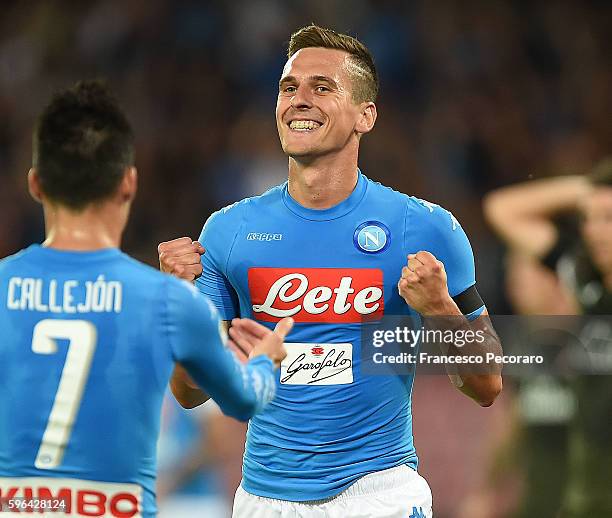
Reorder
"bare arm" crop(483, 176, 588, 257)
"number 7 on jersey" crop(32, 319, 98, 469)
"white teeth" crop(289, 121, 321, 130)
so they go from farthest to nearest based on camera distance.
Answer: "bare arm" crop(483, 176, 588, 257) < "white teeth" crop(289, 121, 321, 130) < "number 7 on jersey" crop(32, 319, 98, 469)

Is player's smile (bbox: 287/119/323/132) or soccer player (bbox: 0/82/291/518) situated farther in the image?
player's smile (bbox: 287/119/323/132)

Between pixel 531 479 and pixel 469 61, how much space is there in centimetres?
347

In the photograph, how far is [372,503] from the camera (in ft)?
14.4

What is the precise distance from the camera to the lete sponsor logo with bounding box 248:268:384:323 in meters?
4.55

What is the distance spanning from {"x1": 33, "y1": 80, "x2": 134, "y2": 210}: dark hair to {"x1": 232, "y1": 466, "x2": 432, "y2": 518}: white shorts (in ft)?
5.72

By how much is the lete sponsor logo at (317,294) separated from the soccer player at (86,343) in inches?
51.9

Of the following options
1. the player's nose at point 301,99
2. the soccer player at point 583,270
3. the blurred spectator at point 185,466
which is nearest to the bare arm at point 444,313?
the player's nose at point 301,99

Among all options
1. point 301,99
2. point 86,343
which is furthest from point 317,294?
point 86,343

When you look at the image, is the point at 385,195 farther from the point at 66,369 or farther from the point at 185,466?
the point at 185,466

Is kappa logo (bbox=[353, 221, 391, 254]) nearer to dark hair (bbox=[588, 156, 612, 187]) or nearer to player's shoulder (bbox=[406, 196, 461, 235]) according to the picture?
player's shoulder (bbox=[406, 196, 461, 235])

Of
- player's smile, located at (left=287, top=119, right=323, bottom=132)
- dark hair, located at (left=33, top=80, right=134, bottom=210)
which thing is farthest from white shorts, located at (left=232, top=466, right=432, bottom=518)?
dark hair, located at (left=33, top=80, right=134, bottom=210)

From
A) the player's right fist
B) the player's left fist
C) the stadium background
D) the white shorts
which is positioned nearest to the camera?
the player's left fist

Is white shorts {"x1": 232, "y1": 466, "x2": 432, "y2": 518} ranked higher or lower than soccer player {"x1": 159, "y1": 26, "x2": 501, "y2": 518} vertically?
lower

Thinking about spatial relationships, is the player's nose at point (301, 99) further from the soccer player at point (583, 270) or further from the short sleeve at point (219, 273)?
the soccer player at point (583, 270)
